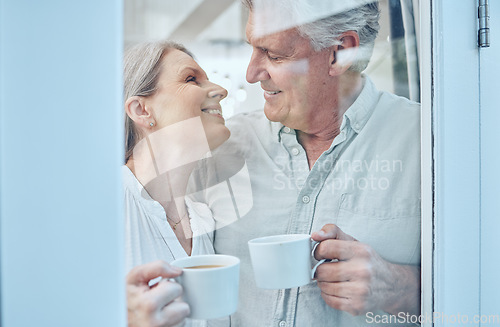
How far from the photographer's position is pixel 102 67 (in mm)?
580

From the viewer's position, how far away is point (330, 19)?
0.88 m

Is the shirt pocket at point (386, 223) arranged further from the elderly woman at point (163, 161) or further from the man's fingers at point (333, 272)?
the elderly woman at point (163, 161)

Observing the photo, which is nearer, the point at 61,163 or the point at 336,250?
the point at 61,163

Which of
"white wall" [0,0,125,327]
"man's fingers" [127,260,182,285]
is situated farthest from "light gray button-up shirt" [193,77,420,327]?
"white wall" [0,0,125,327]

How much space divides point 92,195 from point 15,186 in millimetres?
89

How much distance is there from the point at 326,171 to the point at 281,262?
21 cm

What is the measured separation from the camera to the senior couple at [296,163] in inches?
30.1

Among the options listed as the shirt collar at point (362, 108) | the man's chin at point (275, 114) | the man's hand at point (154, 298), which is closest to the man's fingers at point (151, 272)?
the man's hand at point (154, 298)

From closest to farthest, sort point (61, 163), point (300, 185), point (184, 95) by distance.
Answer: point (61, 163)
point (184, 95)
point (300, 185)

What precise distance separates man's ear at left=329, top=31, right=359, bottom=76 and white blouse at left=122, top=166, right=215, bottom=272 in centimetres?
41

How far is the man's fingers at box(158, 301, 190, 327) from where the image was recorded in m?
0.70

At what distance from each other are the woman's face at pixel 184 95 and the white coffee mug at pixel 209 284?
0.74 ft

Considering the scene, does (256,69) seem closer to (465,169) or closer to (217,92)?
(217,92)

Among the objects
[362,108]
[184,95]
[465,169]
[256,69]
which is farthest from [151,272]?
[465,169]
